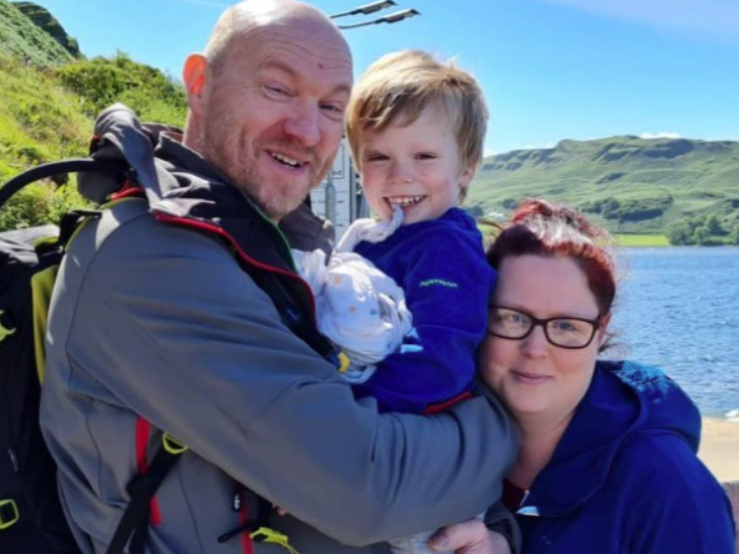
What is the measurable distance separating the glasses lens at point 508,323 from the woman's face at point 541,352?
2 cm

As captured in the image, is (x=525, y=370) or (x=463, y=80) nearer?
(x=525, y=370)

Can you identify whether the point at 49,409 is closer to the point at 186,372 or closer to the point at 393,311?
the point at 186,372

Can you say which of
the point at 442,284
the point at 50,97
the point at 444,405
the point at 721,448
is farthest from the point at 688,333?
the point at 444,405

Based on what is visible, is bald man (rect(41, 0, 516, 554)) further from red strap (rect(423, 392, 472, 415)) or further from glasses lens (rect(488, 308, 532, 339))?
glasses lens (rect(488, 308, 532, 339))

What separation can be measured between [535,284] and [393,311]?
1.42ft

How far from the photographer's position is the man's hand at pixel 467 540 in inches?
82.8

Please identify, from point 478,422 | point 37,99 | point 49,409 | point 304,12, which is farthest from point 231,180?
point 37,99

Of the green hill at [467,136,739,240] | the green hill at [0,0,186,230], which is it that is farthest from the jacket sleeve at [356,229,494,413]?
the green hill at [467,136,739,240]

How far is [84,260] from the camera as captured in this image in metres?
1.83

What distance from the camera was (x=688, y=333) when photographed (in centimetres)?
3334

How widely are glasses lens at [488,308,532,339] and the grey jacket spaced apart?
57cm

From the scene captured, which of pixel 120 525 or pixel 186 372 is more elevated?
pixel 186 372

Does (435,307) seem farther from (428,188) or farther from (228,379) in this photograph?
(228,379)

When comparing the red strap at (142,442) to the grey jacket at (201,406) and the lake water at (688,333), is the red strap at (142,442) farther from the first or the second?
the lake water at (688,333)
